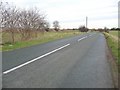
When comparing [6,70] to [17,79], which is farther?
[6,70]

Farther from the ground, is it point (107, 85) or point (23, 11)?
point (23, 11)

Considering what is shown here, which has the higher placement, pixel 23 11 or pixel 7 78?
pixel 23 11

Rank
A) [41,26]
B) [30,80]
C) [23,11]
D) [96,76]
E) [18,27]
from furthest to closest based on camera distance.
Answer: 1. [41,26]
2. [23,11]
3. [18,27]
4. [96,76]
5. [30,80]

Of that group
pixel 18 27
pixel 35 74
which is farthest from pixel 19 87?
pixel 18 27

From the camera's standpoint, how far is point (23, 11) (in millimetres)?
36500

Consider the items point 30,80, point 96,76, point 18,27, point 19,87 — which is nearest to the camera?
point 19,87

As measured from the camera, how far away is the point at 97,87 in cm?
736

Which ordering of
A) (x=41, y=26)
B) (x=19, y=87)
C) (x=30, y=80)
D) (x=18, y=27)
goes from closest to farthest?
(x=19, y=87)
(x=30, y=80)
(x=18, y=27)
(x=41, y=26)

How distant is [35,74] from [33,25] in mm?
29438

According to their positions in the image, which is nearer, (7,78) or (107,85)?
(107,85)

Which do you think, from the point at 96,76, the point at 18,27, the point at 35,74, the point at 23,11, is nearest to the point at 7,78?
the point at 35,74

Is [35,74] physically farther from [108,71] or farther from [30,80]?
[108,71]

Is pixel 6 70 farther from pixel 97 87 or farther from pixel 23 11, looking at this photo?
pixel 23 11

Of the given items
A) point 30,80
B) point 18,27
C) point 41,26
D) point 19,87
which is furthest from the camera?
point 41,26
